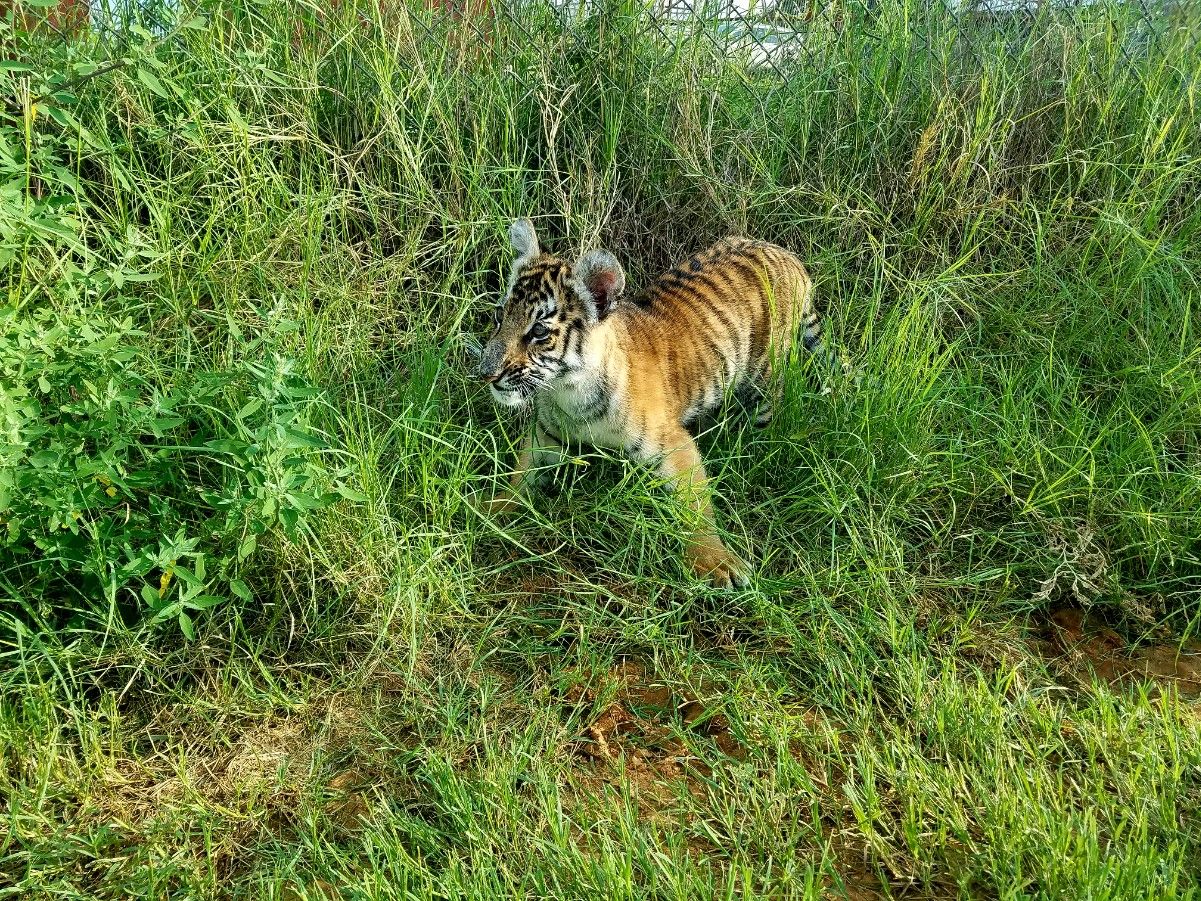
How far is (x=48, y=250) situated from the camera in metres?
3.51

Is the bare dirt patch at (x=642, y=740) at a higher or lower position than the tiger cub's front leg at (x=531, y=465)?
lower

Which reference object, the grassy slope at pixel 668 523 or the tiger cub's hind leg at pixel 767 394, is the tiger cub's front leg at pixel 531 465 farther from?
the tiger cub's hind leg at pixel 767 394

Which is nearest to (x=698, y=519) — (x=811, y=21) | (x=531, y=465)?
(x=531, y=465)

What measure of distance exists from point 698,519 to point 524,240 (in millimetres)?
1130

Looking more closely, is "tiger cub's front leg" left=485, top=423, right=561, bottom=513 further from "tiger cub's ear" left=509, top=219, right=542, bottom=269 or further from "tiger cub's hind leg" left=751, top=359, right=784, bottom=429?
"tiger cub's hind leg" left=751, top=359, right=784, bottom=429

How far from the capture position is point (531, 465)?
12.5 ft

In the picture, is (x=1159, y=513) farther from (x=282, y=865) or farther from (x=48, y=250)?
(x=48, y=250)

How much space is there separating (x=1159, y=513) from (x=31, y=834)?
3536 mm

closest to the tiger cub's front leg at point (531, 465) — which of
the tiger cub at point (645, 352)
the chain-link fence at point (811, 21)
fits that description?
the tiger cub at point (645, 352)

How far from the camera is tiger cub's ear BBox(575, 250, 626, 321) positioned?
3.47 metres

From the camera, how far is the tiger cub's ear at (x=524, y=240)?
11.9ft

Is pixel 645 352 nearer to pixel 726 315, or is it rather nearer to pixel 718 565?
pixel 726 315

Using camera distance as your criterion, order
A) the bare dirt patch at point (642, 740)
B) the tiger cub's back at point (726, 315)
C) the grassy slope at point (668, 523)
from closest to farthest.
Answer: the grassy slope at point (668, 523)
the bare dirt patch at point (642, 740)
the tiger cub's back at point (726, 315)

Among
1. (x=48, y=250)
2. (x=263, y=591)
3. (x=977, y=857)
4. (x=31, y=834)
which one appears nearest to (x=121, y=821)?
(x=31, y=834)
